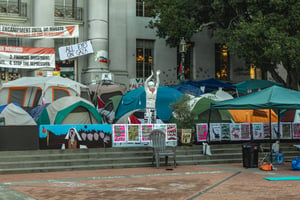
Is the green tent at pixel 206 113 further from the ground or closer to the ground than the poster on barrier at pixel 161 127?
further from the ground

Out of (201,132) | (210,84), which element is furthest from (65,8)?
(201,132)

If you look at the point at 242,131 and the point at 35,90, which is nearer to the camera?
the point at 242,131

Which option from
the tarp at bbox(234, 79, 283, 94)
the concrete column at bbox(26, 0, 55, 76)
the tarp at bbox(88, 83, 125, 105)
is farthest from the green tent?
the concrete column at bbox(26, 0, 55, 76)

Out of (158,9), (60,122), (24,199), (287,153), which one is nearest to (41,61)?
(158,9)

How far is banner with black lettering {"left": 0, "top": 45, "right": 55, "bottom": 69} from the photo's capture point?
28.8m

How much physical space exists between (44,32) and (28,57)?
1889 mm

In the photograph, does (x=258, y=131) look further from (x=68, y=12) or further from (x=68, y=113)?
(x=68, y=12)

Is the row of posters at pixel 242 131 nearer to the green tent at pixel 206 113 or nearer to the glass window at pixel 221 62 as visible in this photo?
the green tent at pixel 206 113

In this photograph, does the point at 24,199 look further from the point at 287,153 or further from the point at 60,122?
the point at 287,153

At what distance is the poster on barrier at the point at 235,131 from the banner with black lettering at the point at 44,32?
12.9 meters

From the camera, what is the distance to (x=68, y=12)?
32312mm

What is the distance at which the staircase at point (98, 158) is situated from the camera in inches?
621

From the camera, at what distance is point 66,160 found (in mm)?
16609

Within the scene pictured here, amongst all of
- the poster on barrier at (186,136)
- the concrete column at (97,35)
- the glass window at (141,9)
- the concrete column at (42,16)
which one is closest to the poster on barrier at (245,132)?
the poster on barrier at (186,136)
